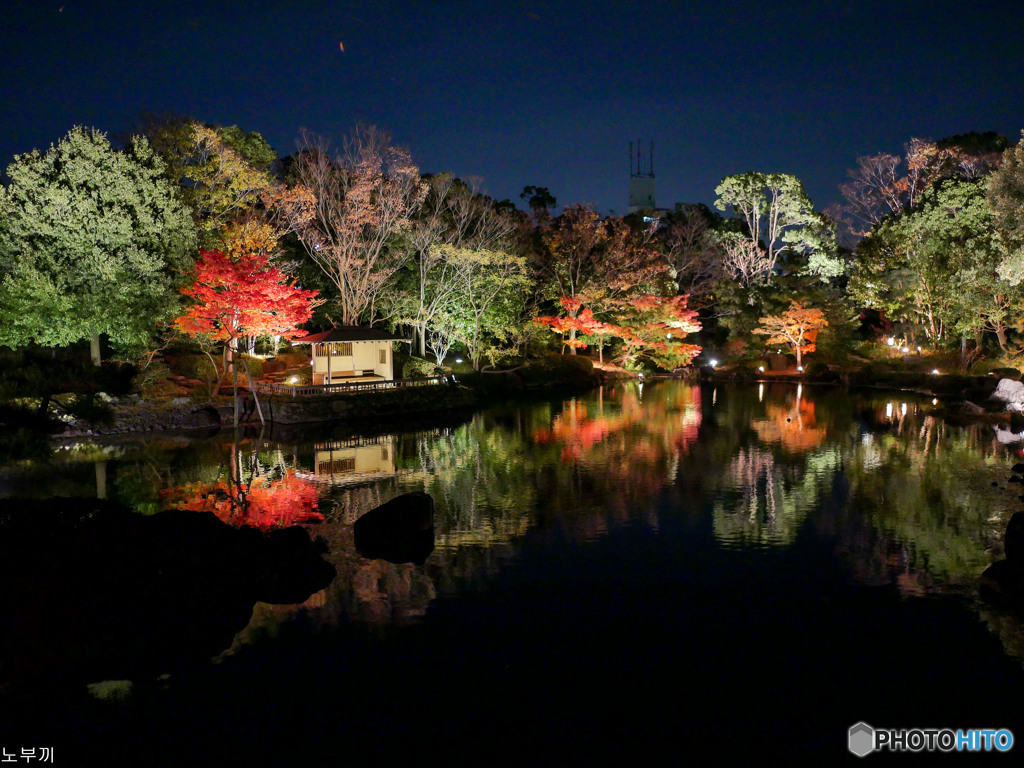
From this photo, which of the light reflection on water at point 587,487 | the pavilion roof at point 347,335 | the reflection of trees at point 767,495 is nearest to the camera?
the light reflection on water at point 587,487

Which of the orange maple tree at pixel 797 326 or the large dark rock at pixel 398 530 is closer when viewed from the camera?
the large dark rock at pixel 398 530

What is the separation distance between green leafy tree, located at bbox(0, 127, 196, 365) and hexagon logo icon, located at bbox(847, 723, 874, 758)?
24.1m

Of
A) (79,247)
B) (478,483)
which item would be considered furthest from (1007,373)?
(79,247)

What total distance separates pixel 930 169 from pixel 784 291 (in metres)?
9.45

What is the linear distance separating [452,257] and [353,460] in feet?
49.9

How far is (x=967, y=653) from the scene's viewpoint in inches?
299

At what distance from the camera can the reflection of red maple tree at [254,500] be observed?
1277 cm

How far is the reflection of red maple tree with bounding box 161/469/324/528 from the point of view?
12766 mm

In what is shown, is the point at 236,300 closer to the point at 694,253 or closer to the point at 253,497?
the point at 253,497

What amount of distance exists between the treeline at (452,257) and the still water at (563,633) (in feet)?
32.0

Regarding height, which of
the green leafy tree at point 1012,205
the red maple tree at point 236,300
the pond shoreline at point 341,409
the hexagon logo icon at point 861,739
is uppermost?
the green leafy tree at point 1012,205

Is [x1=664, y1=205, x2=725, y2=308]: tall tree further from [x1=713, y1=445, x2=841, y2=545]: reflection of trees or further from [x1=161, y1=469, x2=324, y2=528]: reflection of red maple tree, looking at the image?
[x1=161, y1=469, x2=324, y2=528]: reflection of red maple tree

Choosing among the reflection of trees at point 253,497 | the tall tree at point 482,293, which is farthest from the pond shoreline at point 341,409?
the reflection of trees at point 253,497

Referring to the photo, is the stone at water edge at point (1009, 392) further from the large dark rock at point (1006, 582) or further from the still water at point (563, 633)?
the large dark rock at point (1006, 582)
